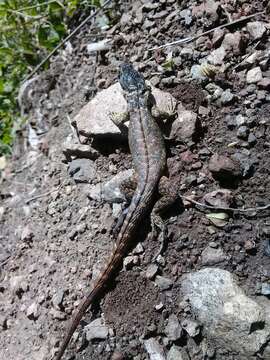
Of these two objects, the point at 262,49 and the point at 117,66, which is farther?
the point at 117,66

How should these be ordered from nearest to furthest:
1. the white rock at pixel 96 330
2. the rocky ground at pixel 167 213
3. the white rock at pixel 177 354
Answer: the white rock at pixel 177 354
the rocky ground at pixel 167 213
the white rock at pixel 96 330

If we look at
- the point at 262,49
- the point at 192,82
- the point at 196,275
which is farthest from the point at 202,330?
the point at 262,49

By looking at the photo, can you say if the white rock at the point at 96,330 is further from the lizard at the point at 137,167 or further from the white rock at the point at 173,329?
the white rock at the point at 173,329

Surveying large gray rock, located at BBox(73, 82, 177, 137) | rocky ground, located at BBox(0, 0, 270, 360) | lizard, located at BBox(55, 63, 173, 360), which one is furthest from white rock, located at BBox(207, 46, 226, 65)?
lizard, located at BBox(55, 63, 173, 360)

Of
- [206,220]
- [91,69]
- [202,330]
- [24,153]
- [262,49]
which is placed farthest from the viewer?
[24,153]

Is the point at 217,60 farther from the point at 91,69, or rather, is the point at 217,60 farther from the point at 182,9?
the point at 91,69

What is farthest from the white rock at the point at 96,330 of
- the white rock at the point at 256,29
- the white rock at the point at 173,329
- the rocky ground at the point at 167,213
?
the white rock at the point at 256,29
